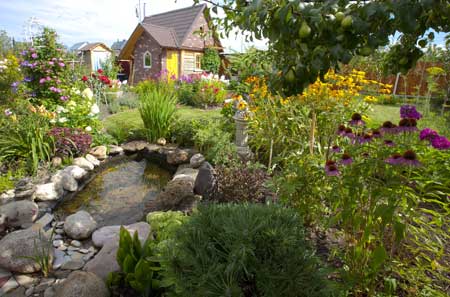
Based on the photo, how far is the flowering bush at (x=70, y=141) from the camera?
4.17m

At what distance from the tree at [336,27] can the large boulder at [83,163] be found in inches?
163

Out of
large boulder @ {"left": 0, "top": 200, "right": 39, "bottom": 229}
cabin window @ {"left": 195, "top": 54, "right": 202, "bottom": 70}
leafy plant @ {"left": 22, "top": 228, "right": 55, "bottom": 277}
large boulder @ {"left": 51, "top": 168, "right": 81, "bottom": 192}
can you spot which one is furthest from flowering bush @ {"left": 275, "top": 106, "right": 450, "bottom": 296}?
cabin window @ {"left": 195, "top": 54, "right": 202, "bottom": 70}

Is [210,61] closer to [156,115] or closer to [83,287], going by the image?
[156,115]

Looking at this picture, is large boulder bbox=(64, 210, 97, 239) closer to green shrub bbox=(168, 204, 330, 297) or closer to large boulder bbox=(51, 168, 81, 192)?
large boulder bbox=(51, 168, 81, 192)

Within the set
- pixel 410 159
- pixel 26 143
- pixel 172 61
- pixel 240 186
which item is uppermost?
pixel 172 61

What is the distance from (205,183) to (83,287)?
1.67 metres

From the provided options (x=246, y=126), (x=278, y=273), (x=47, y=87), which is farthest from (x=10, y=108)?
(x=278, y=273)

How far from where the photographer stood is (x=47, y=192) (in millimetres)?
3326

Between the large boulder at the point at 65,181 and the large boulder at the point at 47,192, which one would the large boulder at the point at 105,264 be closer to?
the large boulder at the point at 47,192

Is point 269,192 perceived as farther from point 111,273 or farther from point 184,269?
point 184,269

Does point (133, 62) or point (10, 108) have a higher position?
point (133, 62)

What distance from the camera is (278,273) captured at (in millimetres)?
1095

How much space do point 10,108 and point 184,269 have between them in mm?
5109

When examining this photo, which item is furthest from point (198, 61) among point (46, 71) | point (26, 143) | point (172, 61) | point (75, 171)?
point (75, 171)
